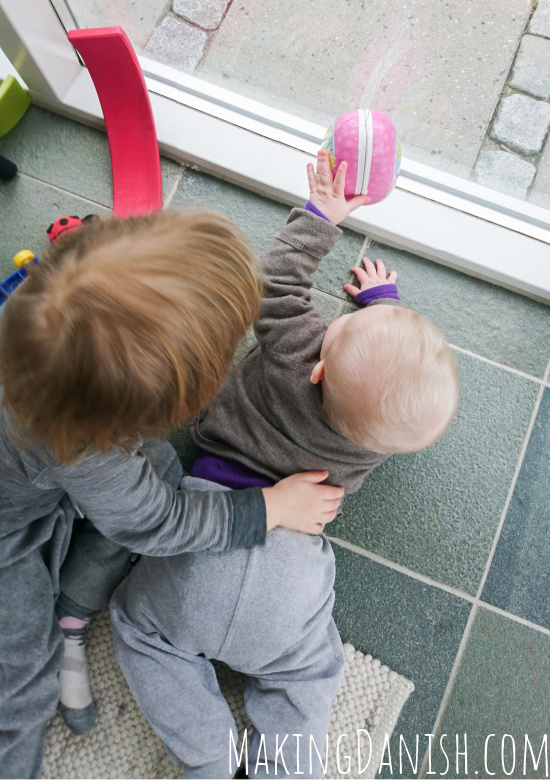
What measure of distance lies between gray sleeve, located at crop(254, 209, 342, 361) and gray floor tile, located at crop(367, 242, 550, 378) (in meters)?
0.21

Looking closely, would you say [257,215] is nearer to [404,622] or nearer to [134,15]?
[134,15]

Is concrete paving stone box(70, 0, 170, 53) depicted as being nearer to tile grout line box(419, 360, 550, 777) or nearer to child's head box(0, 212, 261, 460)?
child's head box(0, 212, 261, 460)

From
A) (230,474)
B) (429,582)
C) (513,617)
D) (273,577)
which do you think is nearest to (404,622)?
(429,582)

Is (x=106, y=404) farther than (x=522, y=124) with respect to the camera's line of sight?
No

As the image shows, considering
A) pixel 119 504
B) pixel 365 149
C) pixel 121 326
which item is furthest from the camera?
pixel 365 149

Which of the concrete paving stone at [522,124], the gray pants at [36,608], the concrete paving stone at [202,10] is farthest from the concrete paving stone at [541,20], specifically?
the gray pants at [36,608]

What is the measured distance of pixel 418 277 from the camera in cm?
100

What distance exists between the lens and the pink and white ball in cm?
74

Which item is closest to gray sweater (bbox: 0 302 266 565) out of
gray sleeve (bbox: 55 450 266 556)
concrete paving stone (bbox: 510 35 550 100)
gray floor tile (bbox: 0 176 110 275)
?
gray sleeve (bbox: 55 450 266 556)

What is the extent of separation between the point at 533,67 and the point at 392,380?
754 millimetres

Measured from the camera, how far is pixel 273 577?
0.76m

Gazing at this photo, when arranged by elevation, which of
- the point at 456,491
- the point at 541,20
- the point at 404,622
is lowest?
the point at 404,622

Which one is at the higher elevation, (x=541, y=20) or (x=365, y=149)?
(x=541, y=20)

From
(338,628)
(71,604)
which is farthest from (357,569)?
(71,604)
